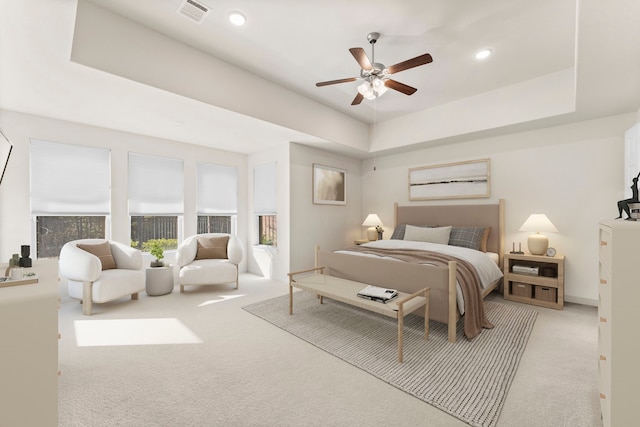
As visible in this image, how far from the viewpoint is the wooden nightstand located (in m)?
3.43

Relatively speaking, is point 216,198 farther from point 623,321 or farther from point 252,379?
point 623,321

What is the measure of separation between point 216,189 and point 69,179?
2.10 m

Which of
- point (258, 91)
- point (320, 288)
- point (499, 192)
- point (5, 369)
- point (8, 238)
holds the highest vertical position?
point (258, 91)

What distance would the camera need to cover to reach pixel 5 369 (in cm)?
96

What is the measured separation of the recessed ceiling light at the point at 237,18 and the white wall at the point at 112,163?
2.86 meters

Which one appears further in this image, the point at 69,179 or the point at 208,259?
the point at 208,259

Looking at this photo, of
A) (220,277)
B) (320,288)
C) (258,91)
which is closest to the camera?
(320,288)

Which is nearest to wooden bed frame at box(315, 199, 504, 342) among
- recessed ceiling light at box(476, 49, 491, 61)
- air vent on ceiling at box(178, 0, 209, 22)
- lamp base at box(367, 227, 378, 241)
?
lamp base at box(367, 227, 378, 241)

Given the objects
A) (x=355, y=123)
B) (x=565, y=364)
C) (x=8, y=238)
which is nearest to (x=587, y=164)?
(x=565, y=364)

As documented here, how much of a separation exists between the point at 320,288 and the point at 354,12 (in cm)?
266

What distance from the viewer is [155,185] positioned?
4.52 metres

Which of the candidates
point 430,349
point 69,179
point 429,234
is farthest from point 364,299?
point 69,179

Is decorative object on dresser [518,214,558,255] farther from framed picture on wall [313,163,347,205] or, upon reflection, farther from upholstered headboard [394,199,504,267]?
framed picture on wall [313,163,347,205]

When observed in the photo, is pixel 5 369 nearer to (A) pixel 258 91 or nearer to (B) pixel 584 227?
(A) pixel 258 91
